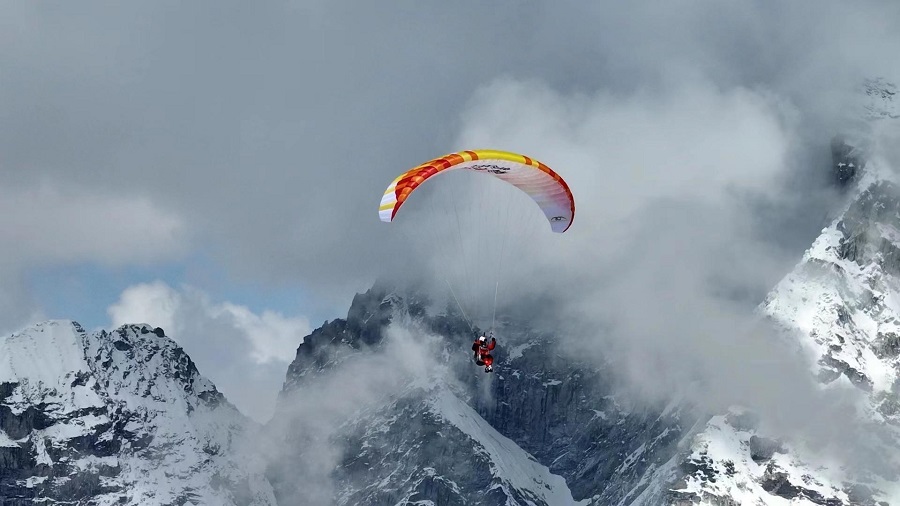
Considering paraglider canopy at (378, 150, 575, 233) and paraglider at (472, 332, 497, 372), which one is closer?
paraglider canopy at (378, 150, 575, 233)

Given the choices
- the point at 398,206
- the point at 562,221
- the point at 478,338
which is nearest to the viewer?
the point at 398,206

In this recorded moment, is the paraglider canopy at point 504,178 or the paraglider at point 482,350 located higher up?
the paraglider canopy at point 504,178

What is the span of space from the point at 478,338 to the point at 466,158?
15110 millimetres

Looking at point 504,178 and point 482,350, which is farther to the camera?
point 504,178

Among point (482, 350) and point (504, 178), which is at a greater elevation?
point (504, 178)

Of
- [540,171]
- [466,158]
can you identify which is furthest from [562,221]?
[466,158]

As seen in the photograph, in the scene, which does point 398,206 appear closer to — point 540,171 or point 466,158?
point 466,158

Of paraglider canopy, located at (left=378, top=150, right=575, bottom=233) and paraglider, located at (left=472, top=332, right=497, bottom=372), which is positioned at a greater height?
paraglider canopy, located at (left=378, top=150, right=575, bottom=233)

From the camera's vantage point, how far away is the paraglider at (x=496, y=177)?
116 meters

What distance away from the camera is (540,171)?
12850cm

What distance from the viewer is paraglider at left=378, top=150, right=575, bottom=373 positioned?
11619 centimetres

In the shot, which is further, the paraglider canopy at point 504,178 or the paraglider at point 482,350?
the paraglider at point 482,350

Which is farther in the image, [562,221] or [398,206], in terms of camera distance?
[562,221]

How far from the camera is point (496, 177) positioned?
128250 millimetres
